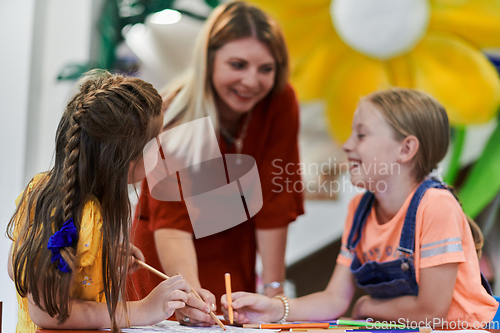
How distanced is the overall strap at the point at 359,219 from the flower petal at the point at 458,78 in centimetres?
54

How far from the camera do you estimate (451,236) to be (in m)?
0.76

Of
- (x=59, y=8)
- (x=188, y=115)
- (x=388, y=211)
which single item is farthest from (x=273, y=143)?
(x=59, y=8)

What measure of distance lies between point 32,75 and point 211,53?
0.84 metres

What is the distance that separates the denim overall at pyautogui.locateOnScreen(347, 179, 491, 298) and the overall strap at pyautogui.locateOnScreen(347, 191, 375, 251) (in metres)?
0.03

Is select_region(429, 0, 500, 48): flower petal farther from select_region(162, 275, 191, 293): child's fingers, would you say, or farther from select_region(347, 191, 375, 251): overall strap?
select_region(162, 275, 191, 293): child's fingers

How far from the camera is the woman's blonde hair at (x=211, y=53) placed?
1006 mm

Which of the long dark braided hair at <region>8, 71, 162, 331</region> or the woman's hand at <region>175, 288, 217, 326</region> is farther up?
the long dark braided hair at <region>8, 71, 162, 331</region>

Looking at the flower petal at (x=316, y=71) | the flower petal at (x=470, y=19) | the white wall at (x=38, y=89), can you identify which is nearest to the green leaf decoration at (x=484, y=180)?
the flower petal at (x=470, y=19)

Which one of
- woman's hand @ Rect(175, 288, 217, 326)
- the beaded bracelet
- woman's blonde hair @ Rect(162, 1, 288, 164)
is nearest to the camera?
woman's hand @ Rect(175, 288, 217, 326)

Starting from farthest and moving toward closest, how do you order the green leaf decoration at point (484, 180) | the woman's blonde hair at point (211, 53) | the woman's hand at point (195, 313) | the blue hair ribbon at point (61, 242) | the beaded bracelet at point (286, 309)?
the green leaf decoration at point (484, 180), the woman's blonde hair at point (211, 53), the beaded bracelet at point (286, 309), the woman's hand at point (195, 313), the blue hair ribbon at point (61, 242)

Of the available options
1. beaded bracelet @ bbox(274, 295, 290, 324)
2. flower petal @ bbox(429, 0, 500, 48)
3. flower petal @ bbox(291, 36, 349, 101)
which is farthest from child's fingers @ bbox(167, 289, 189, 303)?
flower petal @ bbox(429, 0, 500, 48)

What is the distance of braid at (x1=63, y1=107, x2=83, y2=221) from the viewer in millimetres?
602

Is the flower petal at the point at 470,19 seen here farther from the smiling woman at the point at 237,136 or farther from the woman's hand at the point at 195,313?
the woman's hand at the point at 195,313

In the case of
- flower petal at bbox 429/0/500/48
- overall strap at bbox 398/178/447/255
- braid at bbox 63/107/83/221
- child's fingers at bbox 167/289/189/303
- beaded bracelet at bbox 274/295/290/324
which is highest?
flower petal at bbox 429/0/500/48
